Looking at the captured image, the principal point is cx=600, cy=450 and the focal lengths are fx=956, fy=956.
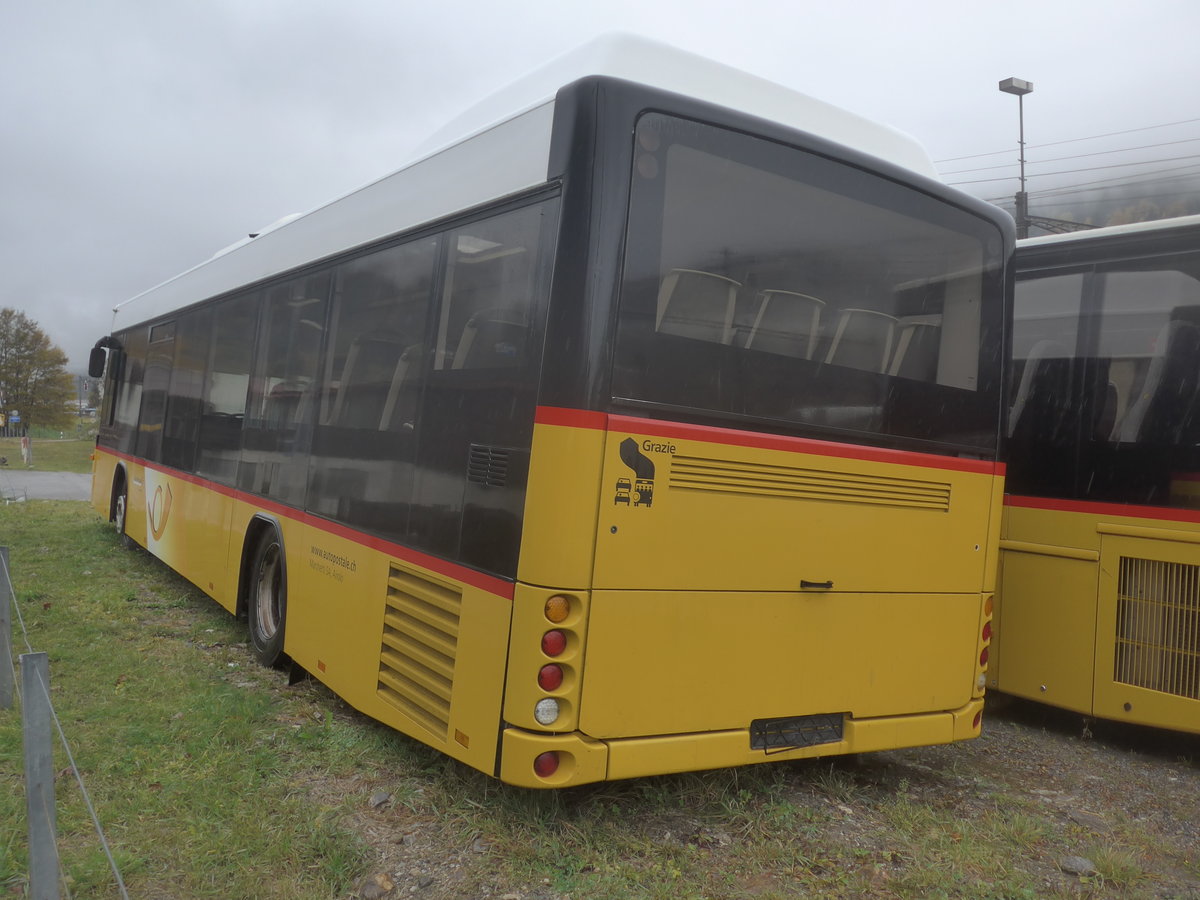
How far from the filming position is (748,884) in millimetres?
3709

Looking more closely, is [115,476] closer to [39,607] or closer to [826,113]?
[39,607]

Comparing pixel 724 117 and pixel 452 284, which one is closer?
pixel 724 117

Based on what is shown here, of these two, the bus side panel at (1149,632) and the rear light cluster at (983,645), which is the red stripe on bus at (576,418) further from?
the bus side panel at (1149,632)

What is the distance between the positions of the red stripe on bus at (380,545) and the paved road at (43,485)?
48.3 feet

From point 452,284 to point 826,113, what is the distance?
6.34 feet

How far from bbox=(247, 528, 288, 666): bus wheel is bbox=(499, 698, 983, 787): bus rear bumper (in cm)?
336

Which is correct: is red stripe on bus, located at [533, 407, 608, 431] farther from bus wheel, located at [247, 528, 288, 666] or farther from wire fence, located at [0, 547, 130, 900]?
bus wheel, located at [247, 528, 288, 666]

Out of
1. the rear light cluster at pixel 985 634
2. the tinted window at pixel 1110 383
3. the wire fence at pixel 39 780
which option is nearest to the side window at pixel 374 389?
the wire fence at pixel 39 780

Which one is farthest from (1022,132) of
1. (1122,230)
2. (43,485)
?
(43,485)

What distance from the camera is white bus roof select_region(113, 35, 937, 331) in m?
3.89

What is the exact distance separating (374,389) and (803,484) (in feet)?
7.61

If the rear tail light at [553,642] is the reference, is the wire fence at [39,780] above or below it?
below

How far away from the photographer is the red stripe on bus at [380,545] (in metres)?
3.87

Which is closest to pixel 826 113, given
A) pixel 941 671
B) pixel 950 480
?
pixel 950 480
